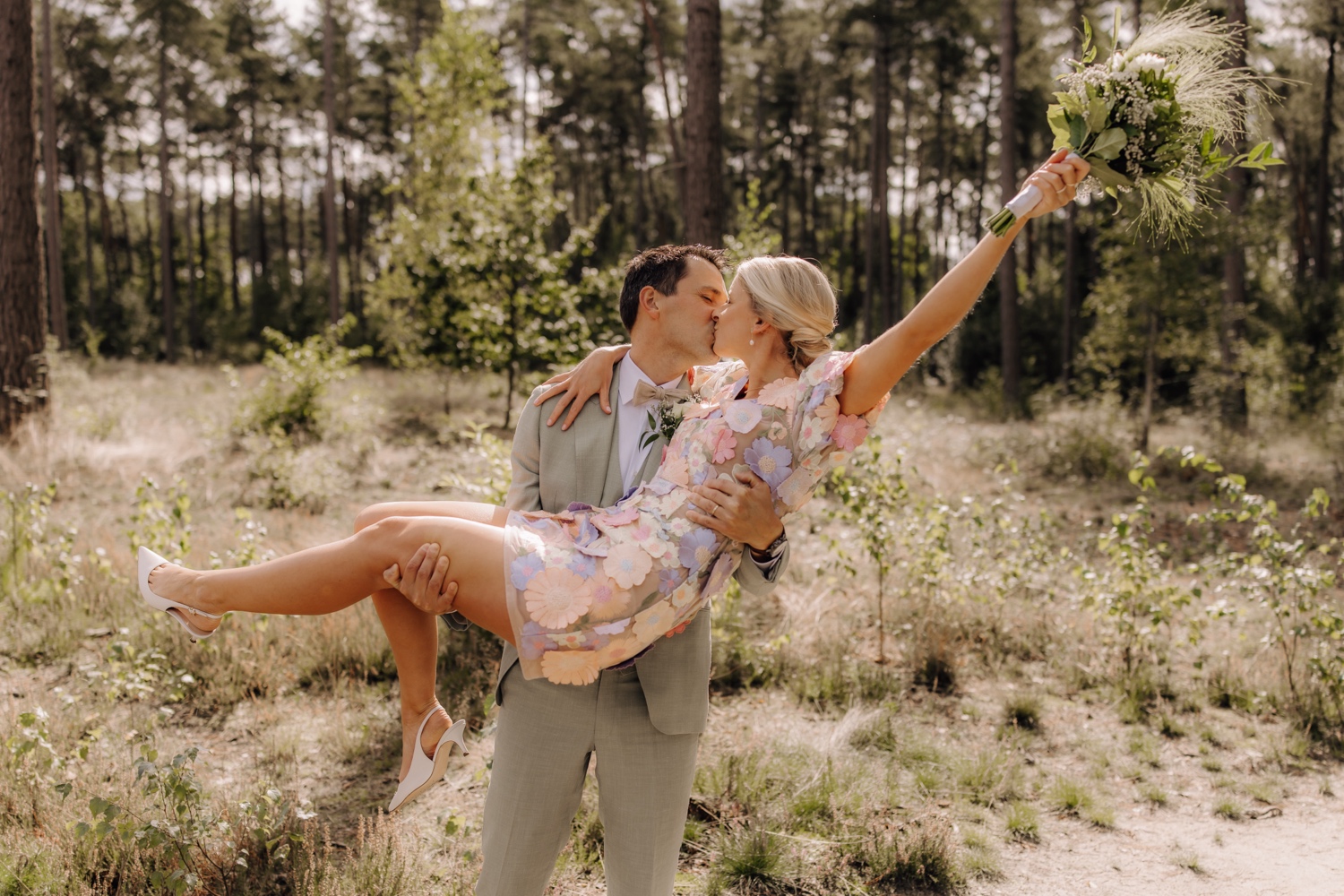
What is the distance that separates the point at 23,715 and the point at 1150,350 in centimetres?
1356

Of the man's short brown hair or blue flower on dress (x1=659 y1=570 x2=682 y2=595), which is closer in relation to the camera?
blue flower on dress (x1=659 y1=570 x2=682 y2=595)

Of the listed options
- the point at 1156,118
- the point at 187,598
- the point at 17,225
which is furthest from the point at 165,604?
the point at 17,225

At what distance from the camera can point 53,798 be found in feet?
11.5

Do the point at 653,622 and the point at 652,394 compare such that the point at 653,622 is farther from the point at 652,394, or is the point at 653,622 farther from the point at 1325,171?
the point at 1325,171

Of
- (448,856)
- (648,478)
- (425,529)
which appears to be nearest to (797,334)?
(648,478)

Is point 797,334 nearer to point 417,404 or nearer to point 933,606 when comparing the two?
point 933,606

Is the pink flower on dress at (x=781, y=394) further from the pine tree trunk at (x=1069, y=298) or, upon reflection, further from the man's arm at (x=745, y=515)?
the pine tree trunk at (x=1069, y=298)

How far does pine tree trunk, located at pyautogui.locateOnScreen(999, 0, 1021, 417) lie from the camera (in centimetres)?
1528

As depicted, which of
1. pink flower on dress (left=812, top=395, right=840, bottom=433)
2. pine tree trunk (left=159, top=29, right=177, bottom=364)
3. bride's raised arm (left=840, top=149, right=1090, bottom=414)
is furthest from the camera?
pine tree trunk (left=159, top=29, right=177, bottom=364)

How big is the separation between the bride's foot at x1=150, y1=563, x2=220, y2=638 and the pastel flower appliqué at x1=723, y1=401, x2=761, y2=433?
157cm

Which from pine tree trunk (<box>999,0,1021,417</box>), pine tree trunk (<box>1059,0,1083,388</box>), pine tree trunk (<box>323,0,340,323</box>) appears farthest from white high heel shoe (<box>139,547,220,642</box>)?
pine tree trunk (<box>1059,0,1083,388</box>)

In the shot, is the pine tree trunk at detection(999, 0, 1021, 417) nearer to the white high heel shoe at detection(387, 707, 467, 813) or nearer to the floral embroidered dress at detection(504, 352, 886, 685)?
the floral embroidered dress at detection(504, 352, 886, 685)

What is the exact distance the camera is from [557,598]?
222 cm

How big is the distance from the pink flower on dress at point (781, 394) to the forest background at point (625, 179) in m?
1.74
